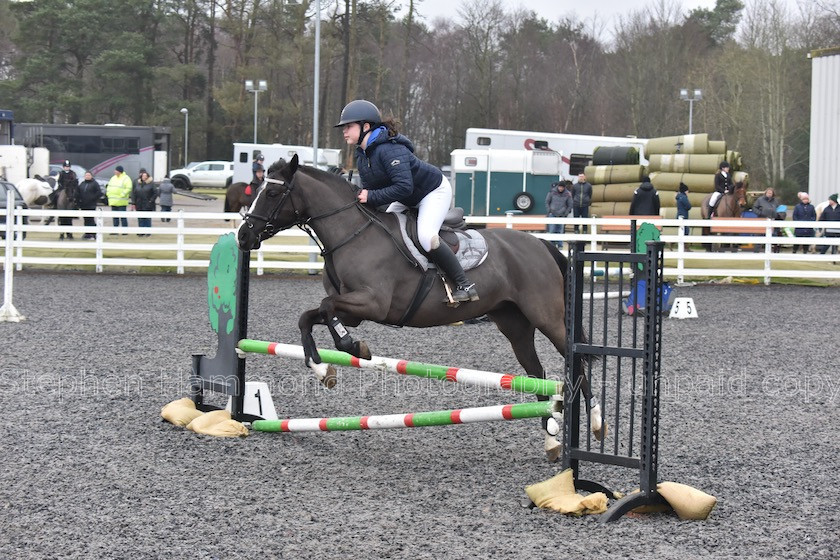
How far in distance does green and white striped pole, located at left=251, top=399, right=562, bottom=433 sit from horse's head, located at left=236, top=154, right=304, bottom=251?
45.5 inches

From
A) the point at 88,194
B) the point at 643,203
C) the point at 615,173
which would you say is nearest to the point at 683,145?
the point at 615,173

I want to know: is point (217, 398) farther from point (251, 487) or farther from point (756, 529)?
point (756, 529)

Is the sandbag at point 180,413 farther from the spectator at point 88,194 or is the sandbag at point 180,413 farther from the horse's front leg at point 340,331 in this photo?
the spectator at point 88,194

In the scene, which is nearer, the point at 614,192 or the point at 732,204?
the point at 732,204

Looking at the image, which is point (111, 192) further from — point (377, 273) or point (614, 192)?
point (377, 273)

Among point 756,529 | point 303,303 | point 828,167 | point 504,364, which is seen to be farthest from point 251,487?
point 828,167

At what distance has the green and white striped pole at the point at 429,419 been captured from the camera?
5145mm

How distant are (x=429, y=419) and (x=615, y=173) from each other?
888 inches

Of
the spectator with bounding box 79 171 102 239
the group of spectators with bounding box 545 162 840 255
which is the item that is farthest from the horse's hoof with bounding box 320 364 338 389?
the spectator with bounding box 79 171 102 239

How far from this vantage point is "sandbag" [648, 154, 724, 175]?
25.9 meters

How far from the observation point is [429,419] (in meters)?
5.41

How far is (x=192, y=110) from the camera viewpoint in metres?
57.9

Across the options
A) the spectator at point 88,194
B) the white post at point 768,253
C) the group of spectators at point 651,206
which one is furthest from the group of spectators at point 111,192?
the white post at point 768,253

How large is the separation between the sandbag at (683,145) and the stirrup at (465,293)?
2140 centimetres
